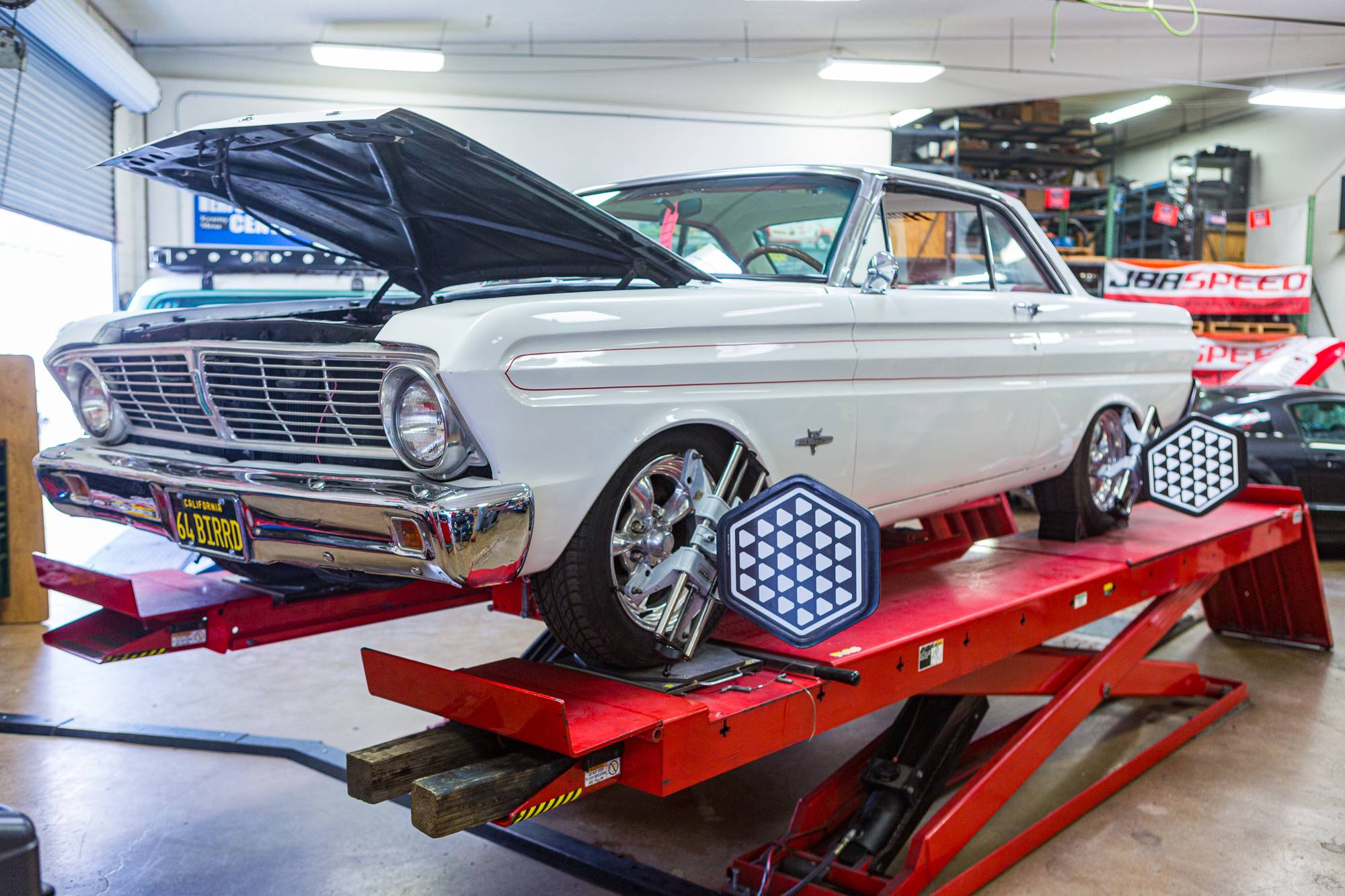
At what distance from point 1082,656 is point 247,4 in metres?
8.88

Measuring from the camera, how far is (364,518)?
2.18 meters

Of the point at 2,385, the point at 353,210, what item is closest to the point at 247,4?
the point at 2,385

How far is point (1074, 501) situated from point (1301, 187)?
13.1 metres

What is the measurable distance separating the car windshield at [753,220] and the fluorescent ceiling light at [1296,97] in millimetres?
10645

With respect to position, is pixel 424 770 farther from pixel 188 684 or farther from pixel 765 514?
pixel 188 684

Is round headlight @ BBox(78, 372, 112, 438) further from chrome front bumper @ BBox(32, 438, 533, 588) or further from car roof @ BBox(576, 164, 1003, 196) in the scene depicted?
car roof @ BBox(576, 164, 1003, 196)

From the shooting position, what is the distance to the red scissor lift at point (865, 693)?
2189mm

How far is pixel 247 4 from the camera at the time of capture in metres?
9.38

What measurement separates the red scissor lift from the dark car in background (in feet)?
11.4

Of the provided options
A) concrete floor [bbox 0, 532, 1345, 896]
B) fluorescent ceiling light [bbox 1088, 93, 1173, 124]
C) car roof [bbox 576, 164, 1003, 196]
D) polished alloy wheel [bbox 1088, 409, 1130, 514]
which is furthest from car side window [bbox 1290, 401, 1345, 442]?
fluorescent ceiling light [bbox 1088, 93, 1173, 124]

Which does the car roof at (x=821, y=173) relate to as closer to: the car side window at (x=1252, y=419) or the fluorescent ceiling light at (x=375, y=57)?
the car side window at (x=1252, y=419)

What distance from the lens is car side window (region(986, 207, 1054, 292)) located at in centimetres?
391

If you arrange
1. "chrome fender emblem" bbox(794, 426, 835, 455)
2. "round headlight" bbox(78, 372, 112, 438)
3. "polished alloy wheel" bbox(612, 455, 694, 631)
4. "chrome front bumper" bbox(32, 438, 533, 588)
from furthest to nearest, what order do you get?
"round headlight" bbox(78, 372, 112, 438)
"chrome fender emblem" bbox(794, 426, 835, 455)
"polished alloy wheel" bbox(612, 455, 694, 631)
"chrome front bumper" bbox(32, 438, 533, 588)

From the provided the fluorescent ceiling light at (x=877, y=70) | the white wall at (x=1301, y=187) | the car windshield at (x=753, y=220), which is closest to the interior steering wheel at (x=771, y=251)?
the car windshield at (x=753, y=220)
